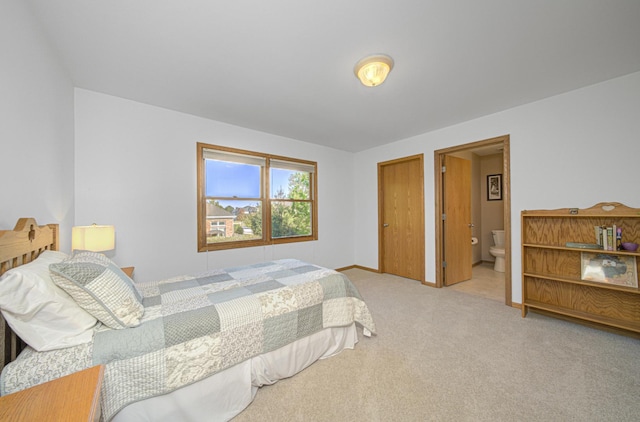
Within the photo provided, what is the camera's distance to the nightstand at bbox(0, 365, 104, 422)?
70cm

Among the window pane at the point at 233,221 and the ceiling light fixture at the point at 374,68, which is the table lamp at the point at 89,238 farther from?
the ceiling light fixture at the point at 374,68

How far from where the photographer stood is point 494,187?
16.6ft

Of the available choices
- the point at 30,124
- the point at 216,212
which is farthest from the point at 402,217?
the point at 30,124

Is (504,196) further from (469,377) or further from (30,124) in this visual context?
(30,124)

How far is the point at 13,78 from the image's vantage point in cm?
127

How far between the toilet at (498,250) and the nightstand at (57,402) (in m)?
5.54

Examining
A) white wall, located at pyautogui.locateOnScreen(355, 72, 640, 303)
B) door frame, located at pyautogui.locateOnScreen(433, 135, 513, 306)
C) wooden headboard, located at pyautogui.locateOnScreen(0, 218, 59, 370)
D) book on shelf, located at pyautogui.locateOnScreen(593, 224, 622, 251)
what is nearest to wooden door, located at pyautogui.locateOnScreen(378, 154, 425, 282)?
door frame, located at pyautogui.locateOnScreen(433, 135, 513, 306)

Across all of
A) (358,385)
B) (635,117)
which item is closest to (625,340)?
(635,117)

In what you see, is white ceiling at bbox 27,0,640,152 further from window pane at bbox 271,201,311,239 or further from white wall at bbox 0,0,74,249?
window pane at bbox 271,201,311,239

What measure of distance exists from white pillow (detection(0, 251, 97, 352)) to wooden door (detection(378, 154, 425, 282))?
13.0ft

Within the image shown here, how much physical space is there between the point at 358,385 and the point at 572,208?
280 cm

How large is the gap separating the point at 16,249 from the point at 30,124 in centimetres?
85

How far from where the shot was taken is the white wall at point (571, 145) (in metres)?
2.22

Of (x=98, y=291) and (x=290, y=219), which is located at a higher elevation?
(x=290, y=219)
